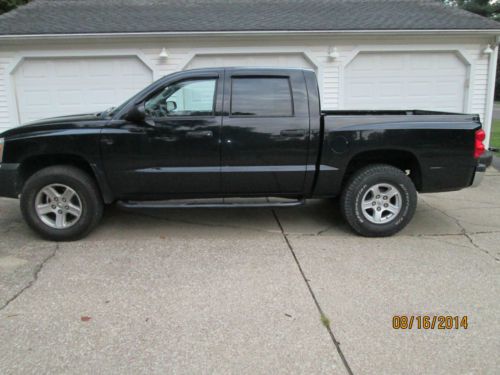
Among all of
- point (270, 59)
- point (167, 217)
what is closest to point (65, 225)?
point (167, 217)

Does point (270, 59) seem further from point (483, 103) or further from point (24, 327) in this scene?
point (24, 327)

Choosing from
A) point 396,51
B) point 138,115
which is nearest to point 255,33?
point 396,51

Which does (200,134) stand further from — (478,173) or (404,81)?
(404,81)

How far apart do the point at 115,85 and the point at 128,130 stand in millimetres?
5574

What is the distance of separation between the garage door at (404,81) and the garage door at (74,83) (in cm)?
485

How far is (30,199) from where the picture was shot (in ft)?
14.9

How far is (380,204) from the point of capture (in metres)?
4.80

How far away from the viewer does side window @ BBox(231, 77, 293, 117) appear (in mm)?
4609

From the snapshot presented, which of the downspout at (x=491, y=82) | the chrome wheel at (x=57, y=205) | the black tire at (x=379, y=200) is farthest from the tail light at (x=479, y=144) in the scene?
the downspout at (x=491, y=82)

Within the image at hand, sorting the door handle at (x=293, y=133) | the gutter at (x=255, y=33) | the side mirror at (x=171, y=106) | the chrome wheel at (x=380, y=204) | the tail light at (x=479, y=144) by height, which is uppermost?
the gutter at (x=255, y=33)

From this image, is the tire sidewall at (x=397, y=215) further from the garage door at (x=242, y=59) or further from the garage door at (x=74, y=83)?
the garage door at (x=74, y=83)

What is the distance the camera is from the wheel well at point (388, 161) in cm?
482

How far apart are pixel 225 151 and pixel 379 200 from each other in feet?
6.11

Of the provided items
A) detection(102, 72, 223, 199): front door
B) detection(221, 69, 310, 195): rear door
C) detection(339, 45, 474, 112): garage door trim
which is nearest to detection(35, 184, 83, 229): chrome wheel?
detection(102, 72, 223, 199): front door
